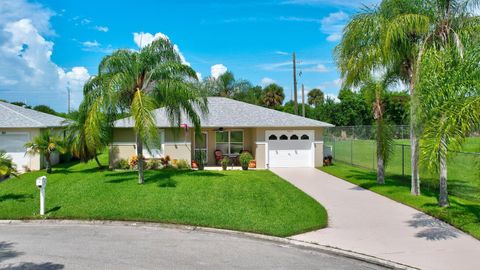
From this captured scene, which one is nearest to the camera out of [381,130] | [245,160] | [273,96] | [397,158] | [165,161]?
[381,130]

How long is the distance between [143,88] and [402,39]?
9.95 metres

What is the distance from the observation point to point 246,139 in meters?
25.5

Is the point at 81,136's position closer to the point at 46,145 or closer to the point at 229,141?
the point at 46,145

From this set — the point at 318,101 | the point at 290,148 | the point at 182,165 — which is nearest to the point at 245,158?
the point at 290,148

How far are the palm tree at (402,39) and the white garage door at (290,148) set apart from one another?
Answer: 8.74 metres

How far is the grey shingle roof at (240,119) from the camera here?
2353 centimetres

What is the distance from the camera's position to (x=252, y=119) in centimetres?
2462

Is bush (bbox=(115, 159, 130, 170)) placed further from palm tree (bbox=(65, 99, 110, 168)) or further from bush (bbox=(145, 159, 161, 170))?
palm tree (bbox=(65, 99, 110, 168))

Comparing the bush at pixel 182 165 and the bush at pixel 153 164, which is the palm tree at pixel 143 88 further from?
the bush at pixel 182 165

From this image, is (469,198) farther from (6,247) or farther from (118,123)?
(118,123)

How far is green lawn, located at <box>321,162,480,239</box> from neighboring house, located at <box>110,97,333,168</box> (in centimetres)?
295

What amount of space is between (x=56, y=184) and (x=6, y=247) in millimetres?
8274

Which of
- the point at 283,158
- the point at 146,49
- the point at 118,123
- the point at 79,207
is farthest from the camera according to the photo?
the point at 283,158

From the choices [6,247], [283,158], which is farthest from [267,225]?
[283,158]
